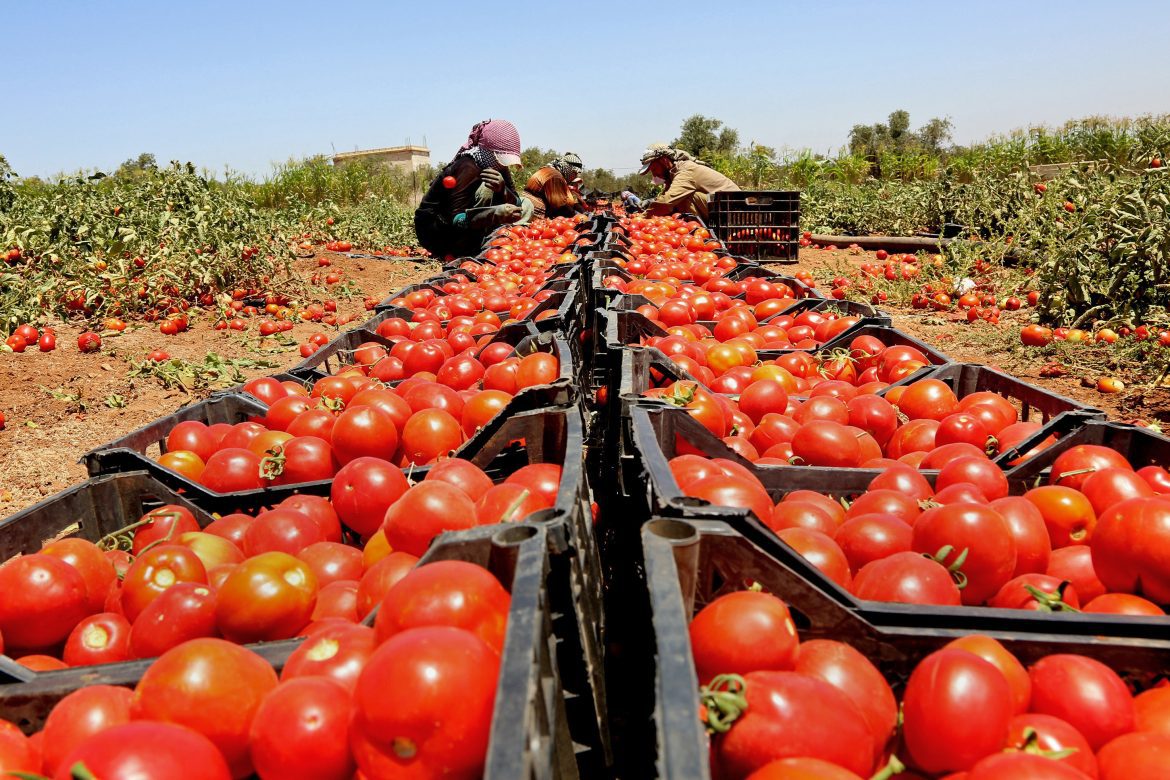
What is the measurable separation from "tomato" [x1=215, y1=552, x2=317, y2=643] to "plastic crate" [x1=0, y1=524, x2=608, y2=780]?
153 mm

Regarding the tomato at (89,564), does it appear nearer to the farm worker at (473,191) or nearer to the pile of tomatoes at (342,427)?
the pile of tomatoes at (342,427)

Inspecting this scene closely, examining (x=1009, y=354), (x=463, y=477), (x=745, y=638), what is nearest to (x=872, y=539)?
(x=745, y=638)

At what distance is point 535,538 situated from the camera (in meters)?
1.43

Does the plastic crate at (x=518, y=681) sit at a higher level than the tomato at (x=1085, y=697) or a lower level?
higher

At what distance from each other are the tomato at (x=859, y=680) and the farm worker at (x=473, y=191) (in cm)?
1081

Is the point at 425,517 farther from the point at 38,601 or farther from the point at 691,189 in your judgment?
the point at 691,189

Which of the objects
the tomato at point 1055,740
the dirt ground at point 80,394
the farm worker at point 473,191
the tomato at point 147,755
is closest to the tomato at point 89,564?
the tomato at point 147,755

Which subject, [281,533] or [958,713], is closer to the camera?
[958,713]

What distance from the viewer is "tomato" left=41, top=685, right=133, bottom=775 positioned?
1.29 m

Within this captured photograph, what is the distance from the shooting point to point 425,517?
6.20 ft

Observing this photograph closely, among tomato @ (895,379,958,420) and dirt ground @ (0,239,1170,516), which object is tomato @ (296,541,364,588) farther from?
dirt ground @ (0,239,1170,516)

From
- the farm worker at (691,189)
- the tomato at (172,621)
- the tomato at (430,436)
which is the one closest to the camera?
the tomato at (172,621)

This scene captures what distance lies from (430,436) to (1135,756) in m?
2.16

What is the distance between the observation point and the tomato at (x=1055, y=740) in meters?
1.26
